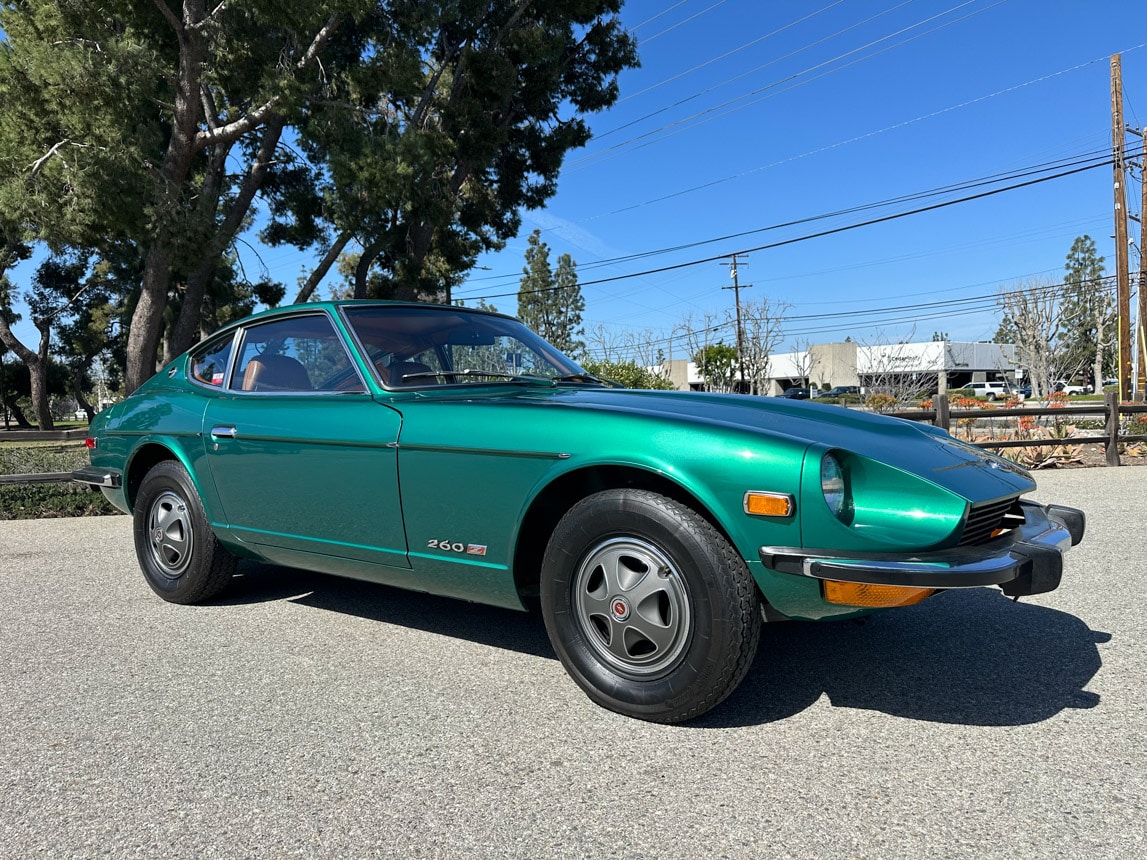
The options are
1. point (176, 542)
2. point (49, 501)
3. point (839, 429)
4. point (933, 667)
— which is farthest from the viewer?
point (49, 501)

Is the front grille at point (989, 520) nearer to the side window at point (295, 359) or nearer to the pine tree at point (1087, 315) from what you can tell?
the side window at point (295, 359)

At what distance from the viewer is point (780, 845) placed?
1.87 meters

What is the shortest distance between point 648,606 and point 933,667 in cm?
128

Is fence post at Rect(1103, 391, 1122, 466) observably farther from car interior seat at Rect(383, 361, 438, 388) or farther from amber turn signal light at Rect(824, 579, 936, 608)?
car interior seat at Rect(383, 361, 438, 388)

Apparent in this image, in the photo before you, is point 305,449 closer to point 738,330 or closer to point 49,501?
point 49,501

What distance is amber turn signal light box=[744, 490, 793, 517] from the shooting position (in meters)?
2.32

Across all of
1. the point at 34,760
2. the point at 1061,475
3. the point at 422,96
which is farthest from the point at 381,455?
the point at 422,96

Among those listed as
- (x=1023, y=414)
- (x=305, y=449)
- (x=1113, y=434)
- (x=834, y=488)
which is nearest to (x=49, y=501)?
(x=305, y=449)

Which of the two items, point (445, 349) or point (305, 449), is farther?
point (445, 349)

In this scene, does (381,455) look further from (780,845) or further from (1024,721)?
(1024,721)

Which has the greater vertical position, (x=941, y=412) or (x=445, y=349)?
(x=445, y=349)

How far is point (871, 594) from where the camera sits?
7.48ft

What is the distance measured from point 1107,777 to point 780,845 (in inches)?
39.9

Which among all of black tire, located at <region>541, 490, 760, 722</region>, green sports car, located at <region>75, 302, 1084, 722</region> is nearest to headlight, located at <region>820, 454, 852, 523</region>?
green sports car, located at <region>75, 302, 1084, 722</region>
